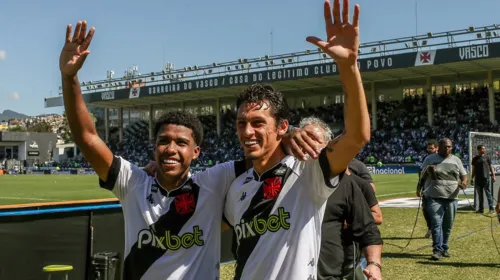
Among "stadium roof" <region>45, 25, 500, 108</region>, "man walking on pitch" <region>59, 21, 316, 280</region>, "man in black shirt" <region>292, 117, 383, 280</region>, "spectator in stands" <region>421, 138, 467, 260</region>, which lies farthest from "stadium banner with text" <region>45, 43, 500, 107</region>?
"man walking on pitch" <region>59, 21, 316, 280</region>

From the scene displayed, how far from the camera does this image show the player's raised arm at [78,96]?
118 inches

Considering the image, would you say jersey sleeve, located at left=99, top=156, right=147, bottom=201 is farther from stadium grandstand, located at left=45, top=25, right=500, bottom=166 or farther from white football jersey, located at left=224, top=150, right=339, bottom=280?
stadium grandstand, located at left=45, top=25, right=500, bottom=166

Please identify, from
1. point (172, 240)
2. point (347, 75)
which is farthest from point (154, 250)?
point (347, 75)

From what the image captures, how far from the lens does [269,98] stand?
2902mm

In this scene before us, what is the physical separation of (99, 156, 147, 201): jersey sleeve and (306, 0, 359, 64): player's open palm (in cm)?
135

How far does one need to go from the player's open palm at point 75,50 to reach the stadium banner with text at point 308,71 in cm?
4036

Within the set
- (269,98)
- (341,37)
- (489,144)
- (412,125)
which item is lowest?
(489,144)

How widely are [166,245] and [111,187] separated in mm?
476

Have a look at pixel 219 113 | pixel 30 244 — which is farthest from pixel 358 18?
pixel 219 113

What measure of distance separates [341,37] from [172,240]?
140 centimetres

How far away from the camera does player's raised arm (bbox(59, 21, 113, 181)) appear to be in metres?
3.00

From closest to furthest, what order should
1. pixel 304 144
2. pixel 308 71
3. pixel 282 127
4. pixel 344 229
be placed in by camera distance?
pixel 304 144, pixel 282 127, pixel 344 229, pixel 308 71

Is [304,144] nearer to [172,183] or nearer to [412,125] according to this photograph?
[172,183]

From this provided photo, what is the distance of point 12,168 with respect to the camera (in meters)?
71.1
